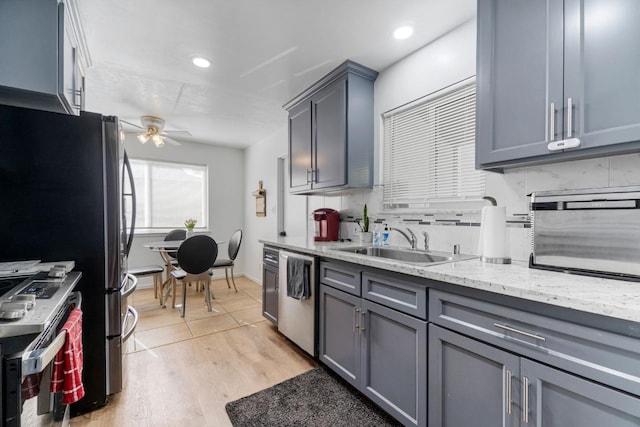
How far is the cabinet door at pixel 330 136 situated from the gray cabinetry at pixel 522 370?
4.98 feet

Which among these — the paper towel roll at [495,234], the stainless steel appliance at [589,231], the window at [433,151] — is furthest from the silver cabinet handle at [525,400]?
the window at [433,151]

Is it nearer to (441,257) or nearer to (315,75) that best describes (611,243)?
(441,257)

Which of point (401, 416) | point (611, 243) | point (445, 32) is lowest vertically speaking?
point (401, 416)

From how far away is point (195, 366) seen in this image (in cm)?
224

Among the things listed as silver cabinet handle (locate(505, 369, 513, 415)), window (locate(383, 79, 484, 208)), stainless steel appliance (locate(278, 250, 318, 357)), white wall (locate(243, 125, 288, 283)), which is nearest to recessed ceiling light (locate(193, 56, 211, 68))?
white wall (locate(243, 125, 288, 283))

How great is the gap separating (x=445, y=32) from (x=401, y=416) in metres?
2.42

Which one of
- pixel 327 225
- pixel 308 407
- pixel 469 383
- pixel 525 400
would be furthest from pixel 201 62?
pixel 525 400

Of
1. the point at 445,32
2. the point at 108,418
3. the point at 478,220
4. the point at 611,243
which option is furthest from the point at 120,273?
the point at 445,32

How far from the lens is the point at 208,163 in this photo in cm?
512

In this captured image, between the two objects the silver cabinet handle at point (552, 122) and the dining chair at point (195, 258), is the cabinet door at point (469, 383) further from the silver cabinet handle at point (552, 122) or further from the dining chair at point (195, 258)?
the dining chair at point (195, 258)

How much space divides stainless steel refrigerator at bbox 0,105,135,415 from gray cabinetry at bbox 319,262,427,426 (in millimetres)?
1378

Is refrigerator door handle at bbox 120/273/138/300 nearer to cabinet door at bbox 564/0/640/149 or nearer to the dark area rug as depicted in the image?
the dark area rug

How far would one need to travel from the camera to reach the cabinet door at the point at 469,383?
1064mm

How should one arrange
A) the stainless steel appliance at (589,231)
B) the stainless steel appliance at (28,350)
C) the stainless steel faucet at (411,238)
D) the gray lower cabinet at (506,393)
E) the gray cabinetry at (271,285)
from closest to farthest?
A: the stainless steel appliance at (28,350) < the gray lower cabinet at (506,393) < the stainless steel appliance at (589,231) < the stainless steel faucet at (411,238) < the gray cabinetry at (271,285)
